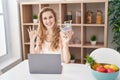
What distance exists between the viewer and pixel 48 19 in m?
2.09

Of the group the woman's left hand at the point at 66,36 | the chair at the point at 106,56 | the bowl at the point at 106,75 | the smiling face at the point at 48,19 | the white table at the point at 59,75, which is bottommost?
the white table at the point at 59,75

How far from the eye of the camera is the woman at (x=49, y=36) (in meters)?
2.09

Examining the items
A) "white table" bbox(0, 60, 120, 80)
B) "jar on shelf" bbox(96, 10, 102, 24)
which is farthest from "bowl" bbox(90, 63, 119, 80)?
"jar on shelf" bbox(96, 10, 102, 24)

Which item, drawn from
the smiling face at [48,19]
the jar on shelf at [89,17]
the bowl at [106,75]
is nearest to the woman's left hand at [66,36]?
the smiling face at [48,19]

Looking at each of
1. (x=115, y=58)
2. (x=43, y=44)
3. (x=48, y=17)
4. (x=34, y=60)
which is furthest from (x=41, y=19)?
(x=115, y=58)

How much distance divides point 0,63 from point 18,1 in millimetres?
1017

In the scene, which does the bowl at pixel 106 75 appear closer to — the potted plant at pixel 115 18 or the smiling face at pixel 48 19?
the smiling face at pixel 48 19

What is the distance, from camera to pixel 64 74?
5.40ft

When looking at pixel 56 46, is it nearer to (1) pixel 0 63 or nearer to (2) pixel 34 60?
(2) pixel 34 60

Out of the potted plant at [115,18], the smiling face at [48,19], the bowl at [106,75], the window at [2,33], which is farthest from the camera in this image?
the window at [2,33]

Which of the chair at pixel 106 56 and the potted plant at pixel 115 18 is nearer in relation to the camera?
the chair at pixel 106 56

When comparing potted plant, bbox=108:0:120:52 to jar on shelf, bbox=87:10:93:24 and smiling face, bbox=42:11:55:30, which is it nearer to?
→ jar on shelf, bbox=87:10:93:24

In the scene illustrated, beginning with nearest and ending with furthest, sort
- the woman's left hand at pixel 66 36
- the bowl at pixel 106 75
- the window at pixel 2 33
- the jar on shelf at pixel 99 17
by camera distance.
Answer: the bowl at pixel 106 75, the woman's left hand at pixel 66 36, the jar on shelf at pixel 99 17, the window at pixel 2 33

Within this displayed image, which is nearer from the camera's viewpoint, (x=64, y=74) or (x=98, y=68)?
(x=98, y=68)
